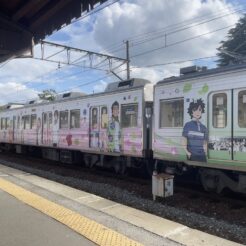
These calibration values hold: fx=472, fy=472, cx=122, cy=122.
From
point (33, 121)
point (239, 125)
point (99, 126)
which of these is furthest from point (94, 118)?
point (33, 121)

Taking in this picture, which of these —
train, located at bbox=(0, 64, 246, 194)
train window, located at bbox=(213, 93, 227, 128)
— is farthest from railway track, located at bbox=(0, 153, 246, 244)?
train window, located at bbox=(213, 93, 227, 128)

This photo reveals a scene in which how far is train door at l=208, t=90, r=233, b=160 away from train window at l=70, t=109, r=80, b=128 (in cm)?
819

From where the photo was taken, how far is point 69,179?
15078 mm

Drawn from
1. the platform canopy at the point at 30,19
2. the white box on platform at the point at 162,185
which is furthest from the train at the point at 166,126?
the platform canopy at the point at 30,19

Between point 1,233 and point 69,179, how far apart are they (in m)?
8.11

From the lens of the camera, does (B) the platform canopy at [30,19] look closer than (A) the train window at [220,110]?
No

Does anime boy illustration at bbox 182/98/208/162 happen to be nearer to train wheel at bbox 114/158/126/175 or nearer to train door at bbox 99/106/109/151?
train wheel at bbox 114/158/126/175

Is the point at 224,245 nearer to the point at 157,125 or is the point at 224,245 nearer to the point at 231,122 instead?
the point at 231,122

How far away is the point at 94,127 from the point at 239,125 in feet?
24.9

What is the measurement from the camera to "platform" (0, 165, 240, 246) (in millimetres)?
6664

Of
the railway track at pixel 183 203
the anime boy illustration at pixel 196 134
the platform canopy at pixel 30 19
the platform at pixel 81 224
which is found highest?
the platform canopy at pixel 30 19

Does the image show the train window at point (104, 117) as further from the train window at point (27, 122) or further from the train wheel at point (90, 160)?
the train window at point (27, 122)

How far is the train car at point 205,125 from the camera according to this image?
9812 mm

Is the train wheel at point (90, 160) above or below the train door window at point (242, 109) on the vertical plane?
below
